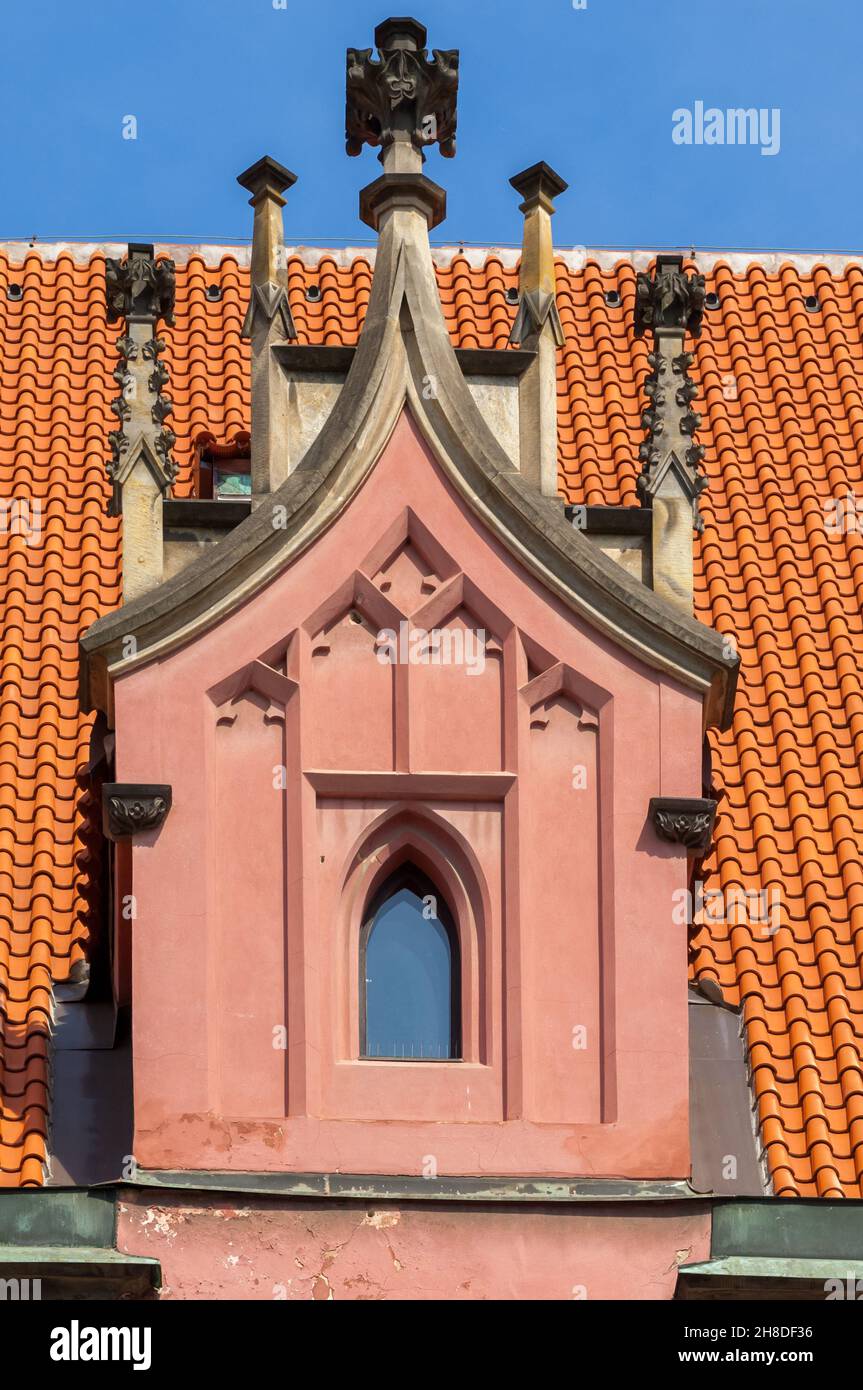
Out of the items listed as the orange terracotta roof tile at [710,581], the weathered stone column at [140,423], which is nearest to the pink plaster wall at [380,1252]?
the orange terracotta roof tile at [710,581]

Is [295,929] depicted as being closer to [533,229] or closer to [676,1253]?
[676,1253]

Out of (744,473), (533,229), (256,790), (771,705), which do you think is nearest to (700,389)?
(744,473)

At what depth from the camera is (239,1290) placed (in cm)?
1490

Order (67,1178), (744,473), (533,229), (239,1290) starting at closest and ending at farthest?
(239,1290)
(67,1178)
(533,229)
(744,473)

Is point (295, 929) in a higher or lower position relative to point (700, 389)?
lower

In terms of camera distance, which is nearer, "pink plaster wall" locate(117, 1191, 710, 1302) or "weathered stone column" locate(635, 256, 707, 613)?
"pink plaster wall" locate(117, 1191, 710, 1302)

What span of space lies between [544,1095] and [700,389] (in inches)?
291

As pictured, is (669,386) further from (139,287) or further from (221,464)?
(221,464)

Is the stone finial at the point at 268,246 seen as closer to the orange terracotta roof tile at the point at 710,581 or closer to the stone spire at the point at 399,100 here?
the stone spire at the point at 399,100

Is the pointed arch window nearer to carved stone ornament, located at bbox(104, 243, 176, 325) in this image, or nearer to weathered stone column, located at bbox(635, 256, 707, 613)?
weathered stone column, located at bbox(635, 256, 707, 613)

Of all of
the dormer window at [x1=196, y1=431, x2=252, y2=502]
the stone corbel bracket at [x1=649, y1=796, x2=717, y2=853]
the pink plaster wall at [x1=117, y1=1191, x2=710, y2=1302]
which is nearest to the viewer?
the pink plaster wall at [x1=117, y1=1191, x2=710, y2=1302]

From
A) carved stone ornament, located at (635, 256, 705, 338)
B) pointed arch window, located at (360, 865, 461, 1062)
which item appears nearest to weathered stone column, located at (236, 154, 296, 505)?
carved stone ornament, located at (635, 256, 705, 338)

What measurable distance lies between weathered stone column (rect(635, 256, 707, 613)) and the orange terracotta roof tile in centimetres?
205

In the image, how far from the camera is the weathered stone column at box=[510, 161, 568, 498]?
16.4 metres
